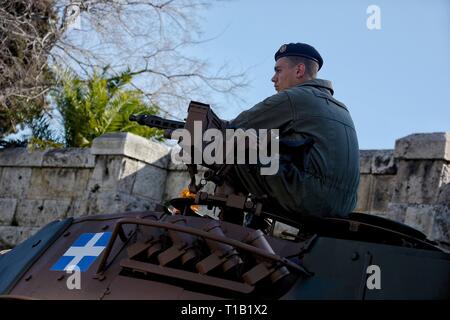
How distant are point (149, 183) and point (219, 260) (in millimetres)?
6891

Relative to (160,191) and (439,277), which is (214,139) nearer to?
(439,277)

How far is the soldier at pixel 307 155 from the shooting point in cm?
439

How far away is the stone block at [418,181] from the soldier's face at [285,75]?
2.85 metres

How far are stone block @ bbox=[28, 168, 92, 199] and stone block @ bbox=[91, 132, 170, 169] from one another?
2.11 feet

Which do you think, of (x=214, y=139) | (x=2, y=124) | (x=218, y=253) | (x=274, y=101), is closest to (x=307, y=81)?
(x=274, y=101)

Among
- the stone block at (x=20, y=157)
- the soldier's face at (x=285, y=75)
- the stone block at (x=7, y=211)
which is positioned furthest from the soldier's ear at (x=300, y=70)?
the stone block at (x=7, y=211)

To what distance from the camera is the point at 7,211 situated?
464 inches

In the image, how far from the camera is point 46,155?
11.5 m

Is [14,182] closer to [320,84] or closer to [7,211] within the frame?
[7,211]

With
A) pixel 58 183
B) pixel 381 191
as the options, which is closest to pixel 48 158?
pixel 58 183

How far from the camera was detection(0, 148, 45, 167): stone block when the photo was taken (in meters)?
11.6

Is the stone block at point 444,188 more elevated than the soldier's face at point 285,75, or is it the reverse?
the soldier's face at point 285,75

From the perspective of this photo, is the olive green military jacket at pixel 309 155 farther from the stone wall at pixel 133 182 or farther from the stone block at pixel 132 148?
the stone block at pixel 132 148

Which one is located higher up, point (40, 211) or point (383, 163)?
point (383, 163)
